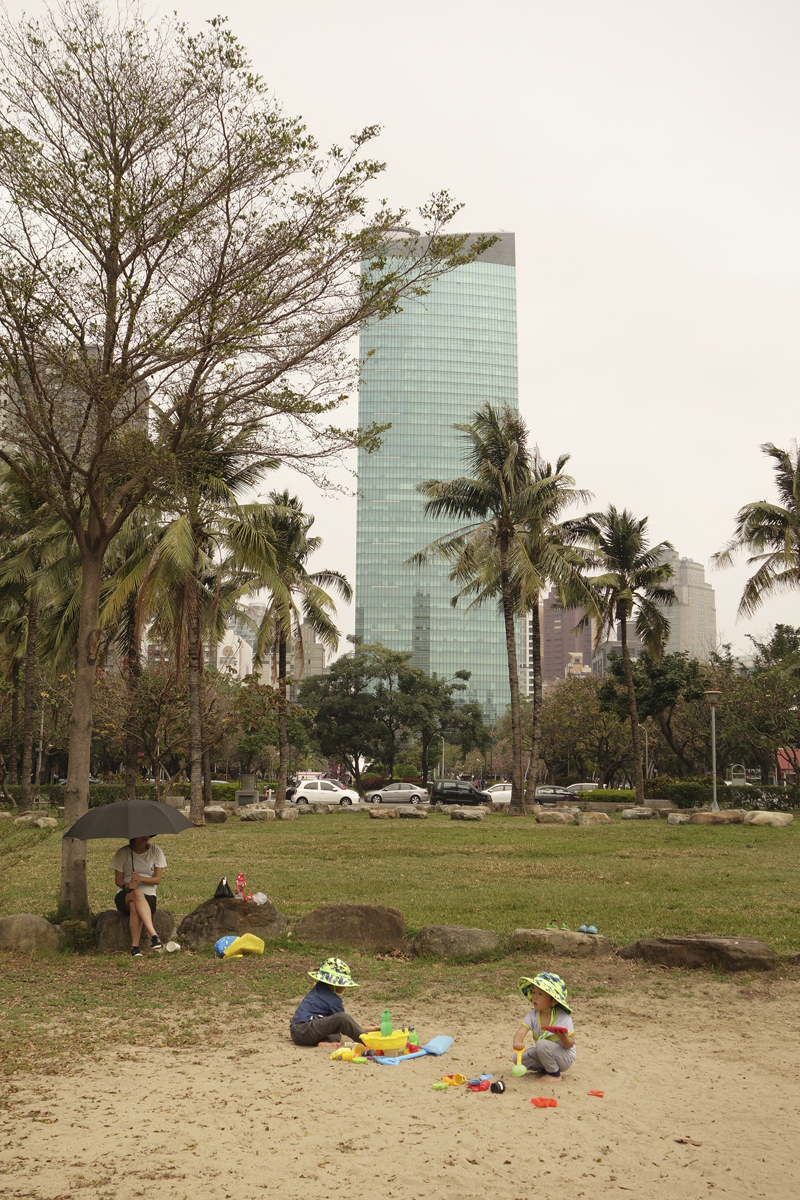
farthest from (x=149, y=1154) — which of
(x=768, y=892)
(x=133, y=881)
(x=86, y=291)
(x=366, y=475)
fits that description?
(x=366, y=475)

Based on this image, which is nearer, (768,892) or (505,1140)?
(505,1140)

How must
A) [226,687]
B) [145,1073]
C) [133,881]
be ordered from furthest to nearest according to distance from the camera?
[226,687]
[133,881]
[145,1073]

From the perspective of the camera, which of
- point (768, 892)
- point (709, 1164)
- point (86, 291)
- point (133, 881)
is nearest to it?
point (709, 1164)

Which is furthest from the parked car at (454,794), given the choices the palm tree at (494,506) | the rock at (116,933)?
the rock at (116,933)

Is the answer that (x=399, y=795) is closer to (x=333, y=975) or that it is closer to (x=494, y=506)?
(x=494, y=506)

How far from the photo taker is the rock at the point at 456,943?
8594mm

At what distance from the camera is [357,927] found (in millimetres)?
9109

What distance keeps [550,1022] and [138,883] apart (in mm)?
4655

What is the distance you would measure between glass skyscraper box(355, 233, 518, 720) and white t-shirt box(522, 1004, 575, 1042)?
11412cm

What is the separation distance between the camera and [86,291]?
9.63 m

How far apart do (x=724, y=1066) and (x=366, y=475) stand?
121556mm

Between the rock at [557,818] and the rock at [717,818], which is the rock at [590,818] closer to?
the rock at [557,818]

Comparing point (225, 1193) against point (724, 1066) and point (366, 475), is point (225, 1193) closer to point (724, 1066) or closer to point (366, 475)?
point (724, 1066)

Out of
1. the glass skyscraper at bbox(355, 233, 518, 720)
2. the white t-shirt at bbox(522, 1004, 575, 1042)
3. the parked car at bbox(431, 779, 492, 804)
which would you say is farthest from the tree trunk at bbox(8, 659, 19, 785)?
the glass skyscraper at bbox(355, 233, 518, 720)
